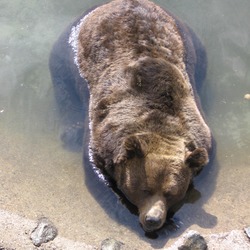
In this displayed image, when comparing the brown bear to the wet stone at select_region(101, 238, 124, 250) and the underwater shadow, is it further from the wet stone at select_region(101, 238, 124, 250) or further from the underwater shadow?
the wet stone at select_region(101, 238, 124, 250)

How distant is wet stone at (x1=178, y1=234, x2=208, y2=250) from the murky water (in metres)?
0.41

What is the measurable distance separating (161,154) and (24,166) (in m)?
1.83

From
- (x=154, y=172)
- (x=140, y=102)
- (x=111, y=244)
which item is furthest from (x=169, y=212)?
(x=140, y=102)

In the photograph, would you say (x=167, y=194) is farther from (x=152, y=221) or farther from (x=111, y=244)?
(x=111, y=244)

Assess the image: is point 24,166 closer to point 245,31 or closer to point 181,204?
point 181,204

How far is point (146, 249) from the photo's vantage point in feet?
19.9

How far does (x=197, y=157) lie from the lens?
20.6 ft

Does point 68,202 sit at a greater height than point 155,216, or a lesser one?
lesser

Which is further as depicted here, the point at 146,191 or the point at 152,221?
the point at 146,191

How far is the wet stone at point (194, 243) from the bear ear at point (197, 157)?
830 millimetres

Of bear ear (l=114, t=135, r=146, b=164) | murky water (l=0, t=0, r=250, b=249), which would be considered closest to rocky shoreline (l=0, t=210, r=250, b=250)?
murky water (l=0, t=0, r=250, b=249)

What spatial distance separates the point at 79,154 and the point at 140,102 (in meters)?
1.13

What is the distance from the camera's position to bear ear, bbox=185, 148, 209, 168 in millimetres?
6250

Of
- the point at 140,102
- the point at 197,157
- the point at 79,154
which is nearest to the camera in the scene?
the point at 197,157
